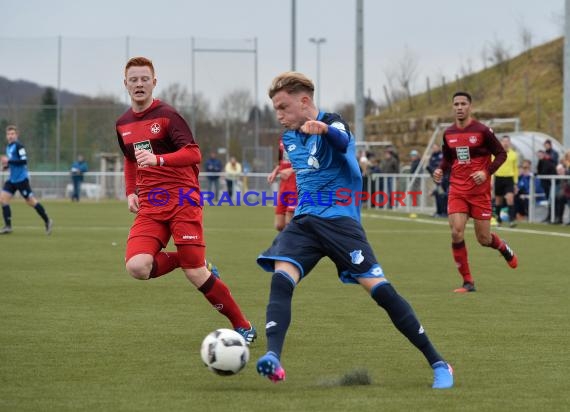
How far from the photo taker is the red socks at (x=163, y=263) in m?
7.73

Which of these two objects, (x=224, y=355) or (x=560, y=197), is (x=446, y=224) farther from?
(x=224, y=355)

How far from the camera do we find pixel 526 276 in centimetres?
1355

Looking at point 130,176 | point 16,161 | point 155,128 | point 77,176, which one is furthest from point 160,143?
point 77,176

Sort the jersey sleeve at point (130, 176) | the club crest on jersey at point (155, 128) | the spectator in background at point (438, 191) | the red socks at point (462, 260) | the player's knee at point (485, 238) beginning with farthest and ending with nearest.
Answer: the spectator in background at point (438, 191) → the player's knee at point (485, 238) → the red socks at point (462, 260) → the jersey sleeve at point (130, 176) → the club crest on jersey at point (155, 128)

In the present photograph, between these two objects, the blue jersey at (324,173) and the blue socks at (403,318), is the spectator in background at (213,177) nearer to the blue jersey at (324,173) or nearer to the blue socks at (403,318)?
Result: the blue jersey at (324,173)

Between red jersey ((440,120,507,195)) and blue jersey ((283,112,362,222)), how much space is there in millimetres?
5468

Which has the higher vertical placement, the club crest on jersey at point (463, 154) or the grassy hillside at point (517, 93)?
the grassy hillside at point (517, 93)

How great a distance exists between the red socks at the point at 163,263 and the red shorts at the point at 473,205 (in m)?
4.85

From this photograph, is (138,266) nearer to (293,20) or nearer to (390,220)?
(390,220)

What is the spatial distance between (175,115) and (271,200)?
3341 centimetres

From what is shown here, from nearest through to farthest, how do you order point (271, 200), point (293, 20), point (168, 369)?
1. point (168, 369)
2. point (271, 200)
3. point (293, 20)

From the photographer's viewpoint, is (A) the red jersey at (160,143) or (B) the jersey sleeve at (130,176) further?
(B) the jersey sleeve at (130,176)

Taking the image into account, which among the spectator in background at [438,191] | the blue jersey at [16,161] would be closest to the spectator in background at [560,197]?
the spectator in background at [438,191]

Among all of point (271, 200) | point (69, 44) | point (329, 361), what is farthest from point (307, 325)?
point (69, 44)
